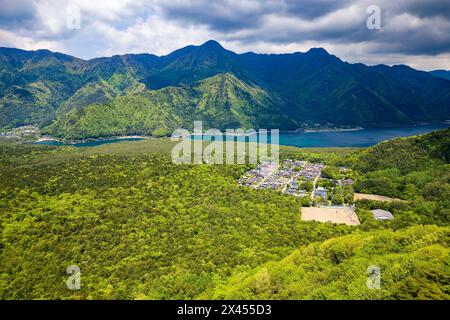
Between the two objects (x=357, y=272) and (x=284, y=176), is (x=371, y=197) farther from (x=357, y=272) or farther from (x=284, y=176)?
(x=357, y=272)

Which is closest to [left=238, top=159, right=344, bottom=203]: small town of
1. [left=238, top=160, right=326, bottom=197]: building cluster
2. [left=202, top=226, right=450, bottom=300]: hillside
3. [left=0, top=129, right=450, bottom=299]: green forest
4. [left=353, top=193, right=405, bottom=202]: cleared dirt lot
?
[left=238, top=160, right=326, bottom=197]: building cluster

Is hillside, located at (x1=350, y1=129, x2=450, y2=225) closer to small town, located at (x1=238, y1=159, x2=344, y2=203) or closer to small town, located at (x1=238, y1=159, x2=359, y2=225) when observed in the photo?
small town, located at (x1=238, y1=159, x2=359, y2=225)

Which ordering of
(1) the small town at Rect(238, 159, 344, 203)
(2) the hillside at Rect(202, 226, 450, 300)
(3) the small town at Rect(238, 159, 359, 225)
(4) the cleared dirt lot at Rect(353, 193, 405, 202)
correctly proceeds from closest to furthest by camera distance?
(2) the hillside at Rect(202, 226, 450, 300) < (3) the small town at Rect(238, 159, 359, 225) < (4) the cleared dirt lot at Rect(353, 193, 405, 202) < (1) the small town at Rect(238, 159, 344, 203)

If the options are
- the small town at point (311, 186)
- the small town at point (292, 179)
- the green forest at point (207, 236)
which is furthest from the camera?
the small town at point (292, 179)

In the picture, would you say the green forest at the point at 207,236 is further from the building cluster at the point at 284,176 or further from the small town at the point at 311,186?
the building cluster at the point at 284,176

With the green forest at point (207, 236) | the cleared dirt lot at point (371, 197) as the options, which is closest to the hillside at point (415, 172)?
the green forest at point (207, 236)

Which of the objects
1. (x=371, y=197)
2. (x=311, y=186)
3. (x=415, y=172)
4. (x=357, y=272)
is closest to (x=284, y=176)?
(x=311, y=186)
